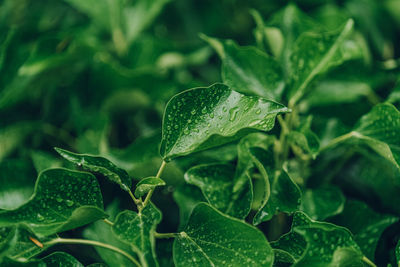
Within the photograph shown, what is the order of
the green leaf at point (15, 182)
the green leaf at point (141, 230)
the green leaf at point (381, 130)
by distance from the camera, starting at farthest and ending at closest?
the green leaf at point (15, 182) < the green leaf at point (381, 130) < the green leaf at point (141, 230)

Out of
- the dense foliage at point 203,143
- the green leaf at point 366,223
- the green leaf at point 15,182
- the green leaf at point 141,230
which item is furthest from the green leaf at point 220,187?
the green leaf at point 15,182

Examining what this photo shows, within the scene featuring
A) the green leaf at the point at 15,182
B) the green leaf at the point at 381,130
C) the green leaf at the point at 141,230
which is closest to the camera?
the green leaf at the point at 141,230

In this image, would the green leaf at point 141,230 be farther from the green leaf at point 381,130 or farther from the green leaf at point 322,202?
the green leaf at point 381,130

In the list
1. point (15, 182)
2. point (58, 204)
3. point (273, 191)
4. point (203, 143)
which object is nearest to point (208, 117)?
point (203, 143)

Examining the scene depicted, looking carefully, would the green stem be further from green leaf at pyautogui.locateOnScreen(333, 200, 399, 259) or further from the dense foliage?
green leaf at pyautogui.locateOnScreen(333, 200, 399, 259)

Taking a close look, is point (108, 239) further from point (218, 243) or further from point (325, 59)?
point (325, 59)

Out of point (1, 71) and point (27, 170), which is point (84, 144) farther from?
point (1, 71)

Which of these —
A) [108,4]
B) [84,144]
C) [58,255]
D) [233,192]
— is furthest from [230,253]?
[108,4]
